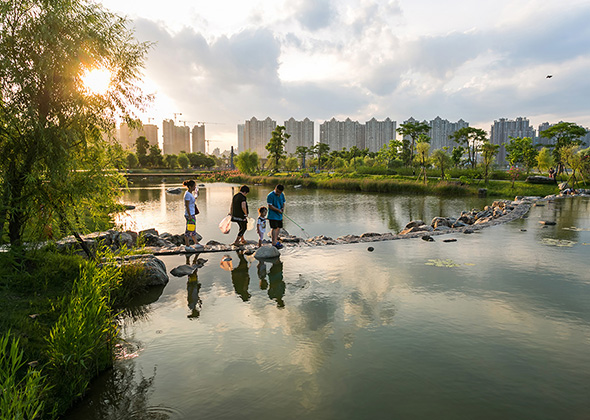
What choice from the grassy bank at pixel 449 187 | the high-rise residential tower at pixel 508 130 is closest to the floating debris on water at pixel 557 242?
the grassy bank at pixel 449 187

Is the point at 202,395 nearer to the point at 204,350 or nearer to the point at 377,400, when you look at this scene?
the point at 204,350

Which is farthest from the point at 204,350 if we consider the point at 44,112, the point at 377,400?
Answer: the point at 44,112

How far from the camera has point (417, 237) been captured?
14.2 m

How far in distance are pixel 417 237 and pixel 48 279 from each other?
40.7 ft

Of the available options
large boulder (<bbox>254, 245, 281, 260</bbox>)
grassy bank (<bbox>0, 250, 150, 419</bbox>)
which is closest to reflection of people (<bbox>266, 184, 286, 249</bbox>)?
large boulder (<bbox>254, 245, 281, 260</bbox>)

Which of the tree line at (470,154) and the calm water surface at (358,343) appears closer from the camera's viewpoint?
the calm water surface at (358,343)

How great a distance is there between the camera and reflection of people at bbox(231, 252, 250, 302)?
758 centimetres

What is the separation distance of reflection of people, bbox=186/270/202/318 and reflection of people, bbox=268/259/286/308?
1.52m

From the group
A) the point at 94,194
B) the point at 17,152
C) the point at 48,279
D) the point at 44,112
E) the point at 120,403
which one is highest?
the point at 44,112

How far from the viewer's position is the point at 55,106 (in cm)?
736

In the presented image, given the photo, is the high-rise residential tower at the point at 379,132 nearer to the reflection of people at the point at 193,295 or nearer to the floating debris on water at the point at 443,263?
the floating debris on water at the point at 443,263

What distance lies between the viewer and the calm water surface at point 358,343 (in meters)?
4.06

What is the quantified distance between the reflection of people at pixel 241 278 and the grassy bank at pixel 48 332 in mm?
2274

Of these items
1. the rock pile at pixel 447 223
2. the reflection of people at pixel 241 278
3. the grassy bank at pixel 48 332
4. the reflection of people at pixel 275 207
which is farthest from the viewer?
the rock pile at pixel 447 223
